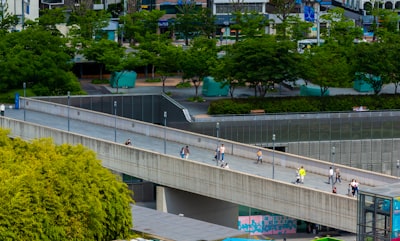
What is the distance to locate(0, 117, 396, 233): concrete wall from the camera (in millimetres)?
80000

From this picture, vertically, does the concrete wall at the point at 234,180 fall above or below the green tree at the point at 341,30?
below

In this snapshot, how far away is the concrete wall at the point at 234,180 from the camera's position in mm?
80000

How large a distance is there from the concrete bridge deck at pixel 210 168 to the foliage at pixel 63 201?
54.4 ft

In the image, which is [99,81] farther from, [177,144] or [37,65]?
[177,144]

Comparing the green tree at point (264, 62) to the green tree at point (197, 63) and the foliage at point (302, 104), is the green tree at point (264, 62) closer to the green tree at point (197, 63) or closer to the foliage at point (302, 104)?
the foliage at point (302, 104)

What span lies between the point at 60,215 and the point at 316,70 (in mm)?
56154

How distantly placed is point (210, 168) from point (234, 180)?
2.24 metres

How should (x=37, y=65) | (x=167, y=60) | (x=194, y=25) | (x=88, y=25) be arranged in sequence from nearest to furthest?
(x=37, y=65), (x=167, y=60), (x=88, y=25), (x=194, y=25)

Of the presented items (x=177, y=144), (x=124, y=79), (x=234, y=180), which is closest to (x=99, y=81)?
(x=124, y=79)

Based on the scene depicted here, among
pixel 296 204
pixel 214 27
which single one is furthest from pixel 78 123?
pixel 214 27

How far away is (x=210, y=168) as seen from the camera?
86562mm

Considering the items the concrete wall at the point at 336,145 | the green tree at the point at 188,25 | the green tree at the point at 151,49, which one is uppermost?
the green tree at the point at 188,25

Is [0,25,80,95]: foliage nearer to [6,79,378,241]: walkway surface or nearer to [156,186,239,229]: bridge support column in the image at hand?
[6,79,378,241]: walkway surface

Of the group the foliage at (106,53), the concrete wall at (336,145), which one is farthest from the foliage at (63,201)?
the foliage at (106,53)
